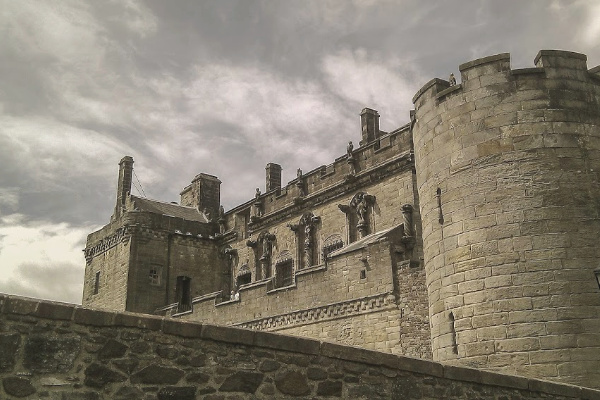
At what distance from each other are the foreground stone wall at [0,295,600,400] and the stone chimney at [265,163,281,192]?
23611mm

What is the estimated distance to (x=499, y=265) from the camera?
9.98 meters

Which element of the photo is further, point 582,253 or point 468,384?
point 582,253

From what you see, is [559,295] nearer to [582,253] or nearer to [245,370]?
[582,253]

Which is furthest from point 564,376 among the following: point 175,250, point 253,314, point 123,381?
point 175,250

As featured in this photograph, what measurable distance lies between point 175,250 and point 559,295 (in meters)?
22.8

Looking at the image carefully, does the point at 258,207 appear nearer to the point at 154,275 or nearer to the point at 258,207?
the point at 258,207

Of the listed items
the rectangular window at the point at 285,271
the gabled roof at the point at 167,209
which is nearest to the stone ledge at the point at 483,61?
the rectangular window at the point at 285,271

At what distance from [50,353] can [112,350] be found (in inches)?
19.8

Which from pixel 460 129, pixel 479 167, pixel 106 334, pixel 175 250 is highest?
pixel 175 250

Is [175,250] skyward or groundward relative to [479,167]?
skyward

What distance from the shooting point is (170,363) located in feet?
18.1

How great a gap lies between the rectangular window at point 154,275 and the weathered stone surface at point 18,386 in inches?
970

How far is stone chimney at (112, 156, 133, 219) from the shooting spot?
33.1m

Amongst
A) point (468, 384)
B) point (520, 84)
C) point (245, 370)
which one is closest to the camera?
point (245, 370)
